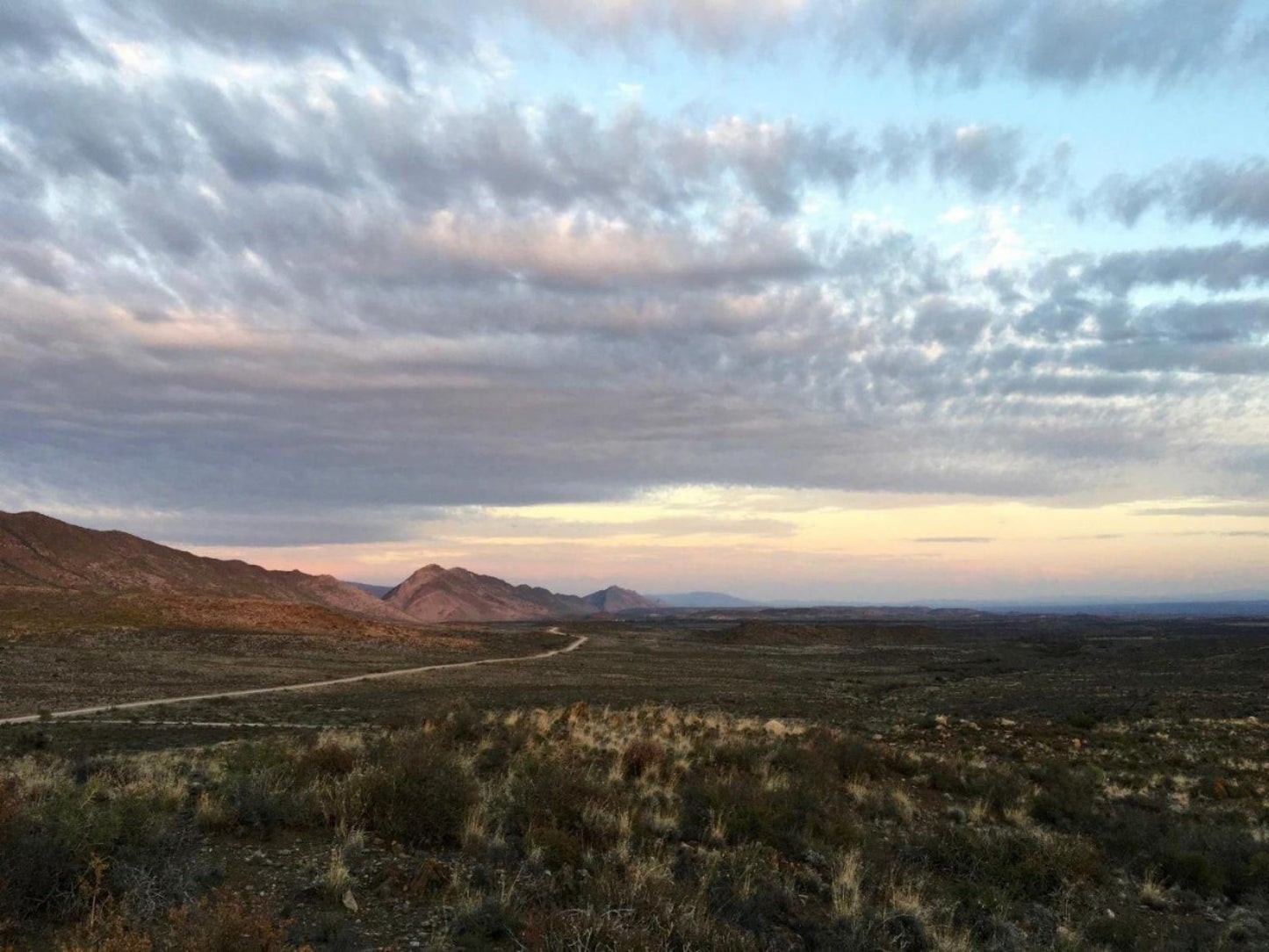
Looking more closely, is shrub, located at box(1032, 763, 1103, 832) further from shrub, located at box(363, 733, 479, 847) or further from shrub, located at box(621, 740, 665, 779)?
shrub, located at box(363, 733, 479, 847)

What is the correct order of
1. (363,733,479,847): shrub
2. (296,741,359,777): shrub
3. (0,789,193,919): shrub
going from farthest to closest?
(296,741,359,777): shrub → (363,733,479,847): shrub → (0,789,193,919): shrub

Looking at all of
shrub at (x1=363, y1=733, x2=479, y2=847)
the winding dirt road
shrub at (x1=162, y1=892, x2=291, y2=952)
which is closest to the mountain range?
the winding dirt road

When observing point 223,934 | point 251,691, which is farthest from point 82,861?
point 251,691

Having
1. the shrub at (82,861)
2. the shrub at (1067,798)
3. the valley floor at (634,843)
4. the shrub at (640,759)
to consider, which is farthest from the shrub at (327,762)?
the shrub at (1067,798)

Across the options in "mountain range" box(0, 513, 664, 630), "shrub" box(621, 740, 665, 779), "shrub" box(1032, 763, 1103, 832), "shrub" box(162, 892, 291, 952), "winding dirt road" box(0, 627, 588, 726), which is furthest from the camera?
"mountain range" box(0, 513, 664, 630)

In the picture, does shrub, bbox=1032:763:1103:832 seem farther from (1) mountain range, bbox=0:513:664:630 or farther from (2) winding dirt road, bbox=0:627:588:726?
(1) mountain range, bbox=0:513:664:630

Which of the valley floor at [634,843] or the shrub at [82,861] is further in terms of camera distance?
the valley floor at [634,843]

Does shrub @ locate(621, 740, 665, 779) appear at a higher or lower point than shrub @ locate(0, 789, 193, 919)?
lower

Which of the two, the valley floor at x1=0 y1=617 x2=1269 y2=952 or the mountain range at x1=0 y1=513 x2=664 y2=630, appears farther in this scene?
the mountain range at x1=0 y1=513 x2=664 y2=630

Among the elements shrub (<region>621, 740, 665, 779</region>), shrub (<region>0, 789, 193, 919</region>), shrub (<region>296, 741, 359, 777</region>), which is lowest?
shrub (<region>621, 740, 665, 779</region>)

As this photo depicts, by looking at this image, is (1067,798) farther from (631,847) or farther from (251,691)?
(251,691)

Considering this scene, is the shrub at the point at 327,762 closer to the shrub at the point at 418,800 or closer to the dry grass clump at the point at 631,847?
the dry grass clump at the point at 631,847

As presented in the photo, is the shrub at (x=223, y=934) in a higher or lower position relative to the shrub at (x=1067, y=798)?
higher

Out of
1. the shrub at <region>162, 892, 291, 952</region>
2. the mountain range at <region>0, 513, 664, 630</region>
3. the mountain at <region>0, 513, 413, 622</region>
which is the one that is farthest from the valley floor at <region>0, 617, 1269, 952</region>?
the mountain at <region>0, 513, 413, 622</region>
